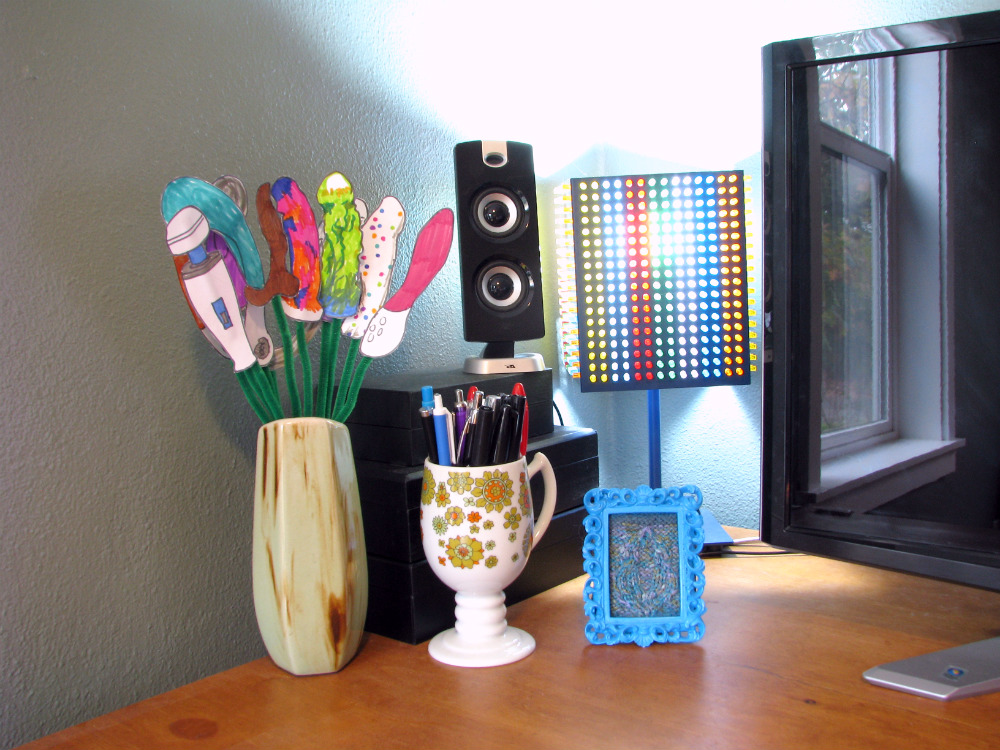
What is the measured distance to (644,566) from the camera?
79 centimetres

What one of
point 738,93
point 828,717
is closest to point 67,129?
point 828,717

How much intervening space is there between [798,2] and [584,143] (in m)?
0.36

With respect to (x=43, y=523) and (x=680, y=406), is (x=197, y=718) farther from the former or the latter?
(x=680, y=406)

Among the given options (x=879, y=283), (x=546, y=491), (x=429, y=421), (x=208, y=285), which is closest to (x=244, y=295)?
(x=208, y=285)

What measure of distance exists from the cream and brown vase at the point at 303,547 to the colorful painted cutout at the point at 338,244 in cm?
11

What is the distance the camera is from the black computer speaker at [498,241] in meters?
0.98

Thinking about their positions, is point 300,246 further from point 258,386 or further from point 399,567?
point 399,567

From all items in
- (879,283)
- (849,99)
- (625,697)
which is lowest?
(625,697)

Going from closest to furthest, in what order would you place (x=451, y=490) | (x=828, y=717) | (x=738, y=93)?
(x=828, y=717) → (x=451, y=490) → (x=738, y=93)

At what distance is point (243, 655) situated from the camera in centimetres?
85

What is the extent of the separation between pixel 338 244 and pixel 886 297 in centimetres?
48

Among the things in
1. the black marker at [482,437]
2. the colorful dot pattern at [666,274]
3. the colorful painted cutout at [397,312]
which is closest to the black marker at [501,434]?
the black marker at [482,437]

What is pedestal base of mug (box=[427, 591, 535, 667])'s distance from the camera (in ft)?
2.39

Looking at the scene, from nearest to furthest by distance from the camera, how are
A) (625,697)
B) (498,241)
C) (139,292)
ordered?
(625,697), (139,292), (498,241)
